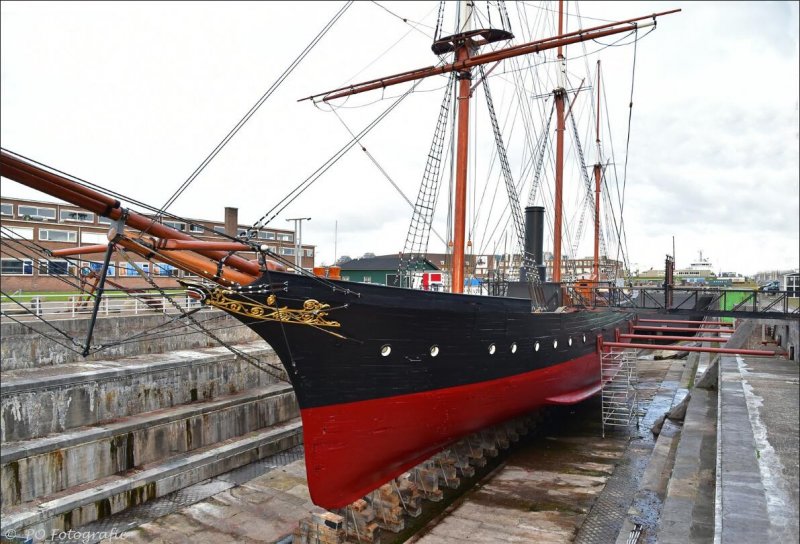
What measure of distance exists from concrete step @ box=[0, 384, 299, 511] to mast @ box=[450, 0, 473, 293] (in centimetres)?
730

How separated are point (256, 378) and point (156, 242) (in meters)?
10.7

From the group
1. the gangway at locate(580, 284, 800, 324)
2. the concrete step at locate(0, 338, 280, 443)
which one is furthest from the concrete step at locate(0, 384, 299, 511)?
the gangway at locate(580, 284, 800, 324)

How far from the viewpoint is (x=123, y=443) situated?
37.0ft

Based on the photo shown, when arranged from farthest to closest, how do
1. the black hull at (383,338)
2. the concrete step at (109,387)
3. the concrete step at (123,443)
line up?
the concrete step at (109,387) → the concrete step at (123,443) → the black hull at (383,338)

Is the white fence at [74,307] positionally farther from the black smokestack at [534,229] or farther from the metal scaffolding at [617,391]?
the metal scaffolding at [617,391]

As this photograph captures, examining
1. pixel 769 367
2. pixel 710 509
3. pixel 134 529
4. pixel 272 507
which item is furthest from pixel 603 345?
pixel 134 529

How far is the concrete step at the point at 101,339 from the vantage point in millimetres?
12843

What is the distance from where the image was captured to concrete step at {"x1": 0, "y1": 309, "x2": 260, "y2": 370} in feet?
42.1

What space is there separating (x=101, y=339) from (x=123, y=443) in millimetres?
5194

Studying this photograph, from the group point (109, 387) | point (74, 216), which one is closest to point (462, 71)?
point (109, 387)

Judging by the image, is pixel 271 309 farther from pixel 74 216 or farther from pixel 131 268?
pixel 74 216

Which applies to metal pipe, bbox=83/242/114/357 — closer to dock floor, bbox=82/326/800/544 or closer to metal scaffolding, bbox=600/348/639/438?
dock floor, bbox=82/326/800/544

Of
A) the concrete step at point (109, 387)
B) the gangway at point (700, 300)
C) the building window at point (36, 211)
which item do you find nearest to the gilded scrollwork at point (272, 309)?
the concrete step at point (109, 387)

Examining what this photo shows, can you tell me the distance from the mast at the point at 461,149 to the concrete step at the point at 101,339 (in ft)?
16.2
